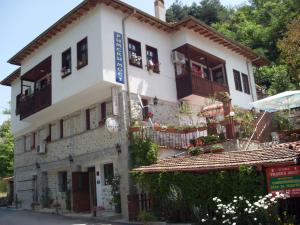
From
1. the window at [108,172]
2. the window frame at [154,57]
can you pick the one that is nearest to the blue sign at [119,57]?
the window frame at [154,57]

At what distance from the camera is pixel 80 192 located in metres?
18.5

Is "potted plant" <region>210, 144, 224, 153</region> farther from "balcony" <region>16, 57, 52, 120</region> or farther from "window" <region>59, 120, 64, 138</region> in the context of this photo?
"window" <region>59, 120, 64, 138</region>

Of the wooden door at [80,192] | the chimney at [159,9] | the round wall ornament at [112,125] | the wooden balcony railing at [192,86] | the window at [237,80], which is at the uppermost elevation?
the chimney at [159,9]

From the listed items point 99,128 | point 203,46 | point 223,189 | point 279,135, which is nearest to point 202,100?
point 203,46

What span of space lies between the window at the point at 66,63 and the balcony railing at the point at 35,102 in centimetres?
155

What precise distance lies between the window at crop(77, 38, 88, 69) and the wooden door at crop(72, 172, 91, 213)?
5.48 m

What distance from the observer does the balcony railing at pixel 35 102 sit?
19.8 meters

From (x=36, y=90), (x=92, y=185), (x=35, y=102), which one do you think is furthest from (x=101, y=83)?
(x=36, y=90)

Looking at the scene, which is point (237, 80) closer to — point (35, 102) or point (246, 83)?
point (246, 83)

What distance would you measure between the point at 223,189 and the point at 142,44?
31.4 feet

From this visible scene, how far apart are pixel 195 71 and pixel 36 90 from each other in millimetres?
9679

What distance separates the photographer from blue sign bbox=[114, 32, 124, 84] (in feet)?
54.7

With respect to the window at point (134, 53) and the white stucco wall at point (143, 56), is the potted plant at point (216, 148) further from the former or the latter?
the window at point (134, 53)

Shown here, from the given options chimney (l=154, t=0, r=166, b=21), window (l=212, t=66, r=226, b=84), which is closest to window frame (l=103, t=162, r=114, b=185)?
chimney (l=154, t=0, r=166, b=21)
